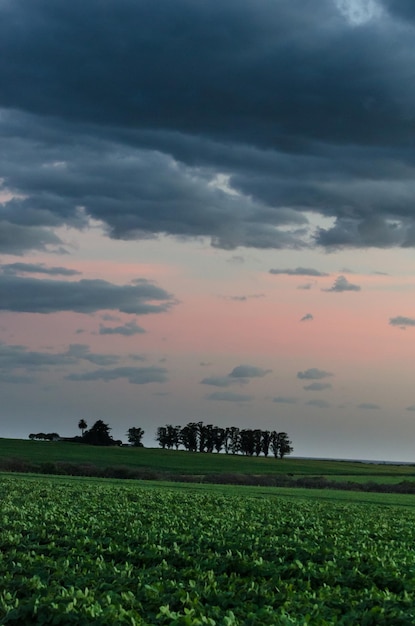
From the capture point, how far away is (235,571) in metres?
19.0

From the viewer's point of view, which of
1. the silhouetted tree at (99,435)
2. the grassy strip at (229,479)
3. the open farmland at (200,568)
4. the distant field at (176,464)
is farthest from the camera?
the silhouetted tree at (99,435)

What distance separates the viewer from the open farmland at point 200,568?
14125 mm

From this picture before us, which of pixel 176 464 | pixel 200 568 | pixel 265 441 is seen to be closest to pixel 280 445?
pixel 265 441

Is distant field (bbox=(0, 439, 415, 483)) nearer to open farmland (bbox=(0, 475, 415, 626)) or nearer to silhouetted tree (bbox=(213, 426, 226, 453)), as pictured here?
silhouetted tree (bbox=(213, 426, 226, 453))

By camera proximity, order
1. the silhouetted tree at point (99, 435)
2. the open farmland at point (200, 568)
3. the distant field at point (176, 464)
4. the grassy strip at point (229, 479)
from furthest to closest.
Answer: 1. the silhouetted tree at point (99, 435)
2. the distant field at point (176, 464)
3. the grassy strip at point (229, 479)
4. the open farmland at point (200, 568)

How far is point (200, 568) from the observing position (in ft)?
62.3

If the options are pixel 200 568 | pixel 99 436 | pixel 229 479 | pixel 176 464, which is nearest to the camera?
pixel 200 568

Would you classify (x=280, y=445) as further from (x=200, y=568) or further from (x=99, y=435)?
(x=200, y=568)

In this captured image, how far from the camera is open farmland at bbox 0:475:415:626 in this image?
14125mm

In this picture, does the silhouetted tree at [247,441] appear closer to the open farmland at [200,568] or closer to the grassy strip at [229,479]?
the grassy strip at [229,479]

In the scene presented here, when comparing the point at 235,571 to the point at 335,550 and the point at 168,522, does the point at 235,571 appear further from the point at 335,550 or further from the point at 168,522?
the point at 168,522

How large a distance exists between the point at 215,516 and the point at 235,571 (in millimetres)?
11853

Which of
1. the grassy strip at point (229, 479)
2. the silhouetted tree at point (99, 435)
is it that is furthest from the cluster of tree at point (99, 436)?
the grassy strip at point (229, 479)

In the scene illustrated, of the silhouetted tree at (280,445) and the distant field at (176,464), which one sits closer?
the distant field at (176,464)
